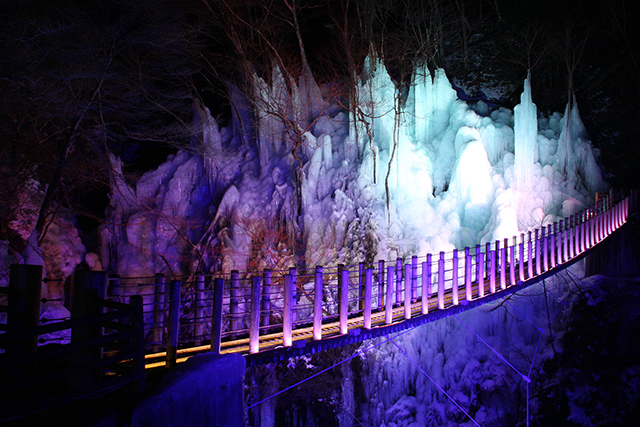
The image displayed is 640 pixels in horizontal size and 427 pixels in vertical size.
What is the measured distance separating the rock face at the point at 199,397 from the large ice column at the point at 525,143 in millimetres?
9033

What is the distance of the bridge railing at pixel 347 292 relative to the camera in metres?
3.32

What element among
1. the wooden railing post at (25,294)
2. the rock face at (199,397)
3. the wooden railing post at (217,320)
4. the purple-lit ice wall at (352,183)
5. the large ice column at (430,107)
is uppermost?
the large ice column at (430,107)

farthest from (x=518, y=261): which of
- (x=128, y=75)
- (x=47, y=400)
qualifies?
(x=128, y=75)

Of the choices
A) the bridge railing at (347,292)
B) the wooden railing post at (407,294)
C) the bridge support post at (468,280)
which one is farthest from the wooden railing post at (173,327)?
the bridge support post at (468,280)

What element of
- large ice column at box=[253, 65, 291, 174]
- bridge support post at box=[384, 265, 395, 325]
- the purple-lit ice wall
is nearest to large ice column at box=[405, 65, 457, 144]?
the purple-lit ice wall

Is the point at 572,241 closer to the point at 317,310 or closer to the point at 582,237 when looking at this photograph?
the point at 582,237

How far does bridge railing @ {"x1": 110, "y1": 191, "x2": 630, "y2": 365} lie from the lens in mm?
3323

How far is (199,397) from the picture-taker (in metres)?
2.35

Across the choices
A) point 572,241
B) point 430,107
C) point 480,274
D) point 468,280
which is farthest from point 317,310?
point 430,107

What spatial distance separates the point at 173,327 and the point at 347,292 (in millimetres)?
1772

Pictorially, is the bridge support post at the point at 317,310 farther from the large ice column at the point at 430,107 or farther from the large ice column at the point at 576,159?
the large ice column at the point at 576,159

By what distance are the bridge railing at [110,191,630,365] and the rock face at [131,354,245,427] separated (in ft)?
1.70

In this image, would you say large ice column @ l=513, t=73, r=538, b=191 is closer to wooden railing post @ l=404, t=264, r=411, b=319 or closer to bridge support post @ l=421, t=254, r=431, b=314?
bridge support post @ l=421, t=254, r=431, b=314

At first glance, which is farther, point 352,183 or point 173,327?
point 352,183
